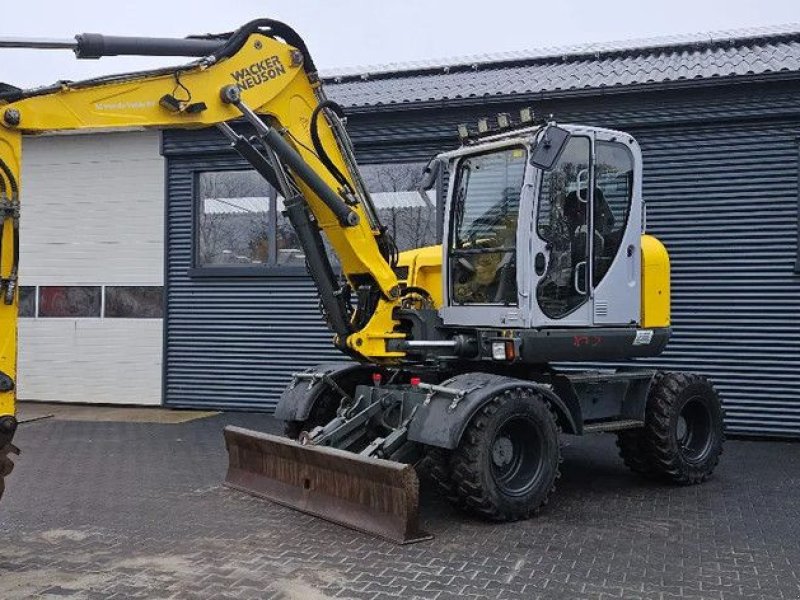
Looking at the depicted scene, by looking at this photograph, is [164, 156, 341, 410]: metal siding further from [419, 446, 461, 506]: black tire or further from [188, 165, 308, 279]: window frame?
[419, 446, 461, 506]: black tire

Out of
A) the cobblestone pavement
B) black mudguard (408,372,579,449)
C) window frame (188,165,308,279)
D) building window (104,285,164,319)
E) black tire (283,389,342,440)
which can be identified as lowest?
the cobblestone pavement

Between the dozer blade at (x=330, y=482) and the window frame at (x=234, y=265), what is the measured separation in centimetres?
550

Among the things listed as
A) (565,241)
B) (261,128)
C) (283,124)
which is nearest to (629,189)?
(565,241)

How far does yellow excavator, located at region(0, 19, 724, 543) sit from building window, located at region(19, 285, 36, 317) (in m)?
7.98

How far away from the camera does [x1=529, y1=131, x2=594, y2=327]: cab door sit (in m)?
7.37

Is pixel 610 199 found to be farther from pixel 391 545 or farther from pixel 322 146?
pixel 391 545

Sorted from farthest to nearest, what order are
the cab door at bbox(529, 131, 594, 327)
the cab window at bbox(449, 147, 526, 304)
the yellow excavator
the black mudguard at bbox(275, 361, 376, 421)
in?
the black mudguard at bbox(275, 361, 376, 421)
the cab window at bbox(449, 147, 526, 304)
the cab door at bbox(529, 131, 594, 327)
the yellow excavator

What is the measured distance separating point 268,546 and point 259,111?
11.2 feet

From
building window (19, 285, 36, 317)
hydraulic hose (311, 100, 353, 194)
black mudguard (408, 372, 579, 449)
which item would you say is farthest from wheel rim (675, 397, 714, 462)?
building window (19, 285, 36, 317)

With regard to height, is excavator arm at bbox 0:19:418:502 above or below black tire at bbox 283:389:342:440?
above

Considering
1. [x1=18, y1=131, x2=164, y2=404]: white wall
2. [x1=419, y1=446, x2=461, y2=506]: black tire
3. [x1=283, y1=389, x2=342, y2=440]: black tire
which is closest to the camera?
[x1=419, y1=446, x2=461, y2=506]: black tire

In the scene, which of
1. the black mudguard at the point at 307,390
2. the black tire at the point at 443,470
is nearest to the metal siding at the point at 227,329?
the black mudguard at the point at 307,390

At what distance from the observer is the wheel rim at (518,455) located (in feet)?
22.8

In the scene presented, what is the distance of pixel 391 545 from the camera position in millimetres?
6121
